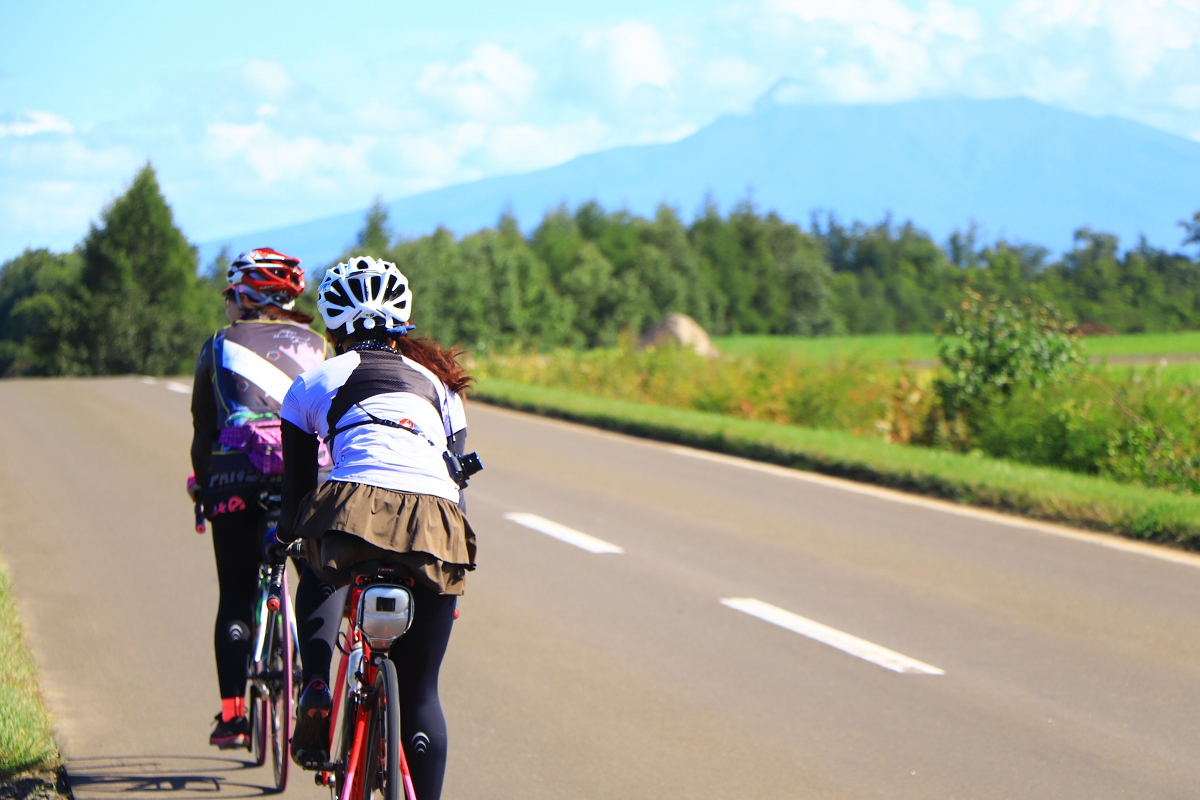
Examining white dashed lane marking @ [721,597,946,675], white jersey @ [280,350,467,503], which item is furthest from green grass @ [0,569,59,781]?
white dashed lane marking @ [721,597,946,675]

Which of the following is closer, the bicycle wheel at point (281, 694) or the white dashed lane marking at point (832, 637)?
the bicycle wheel at point (281, 694)

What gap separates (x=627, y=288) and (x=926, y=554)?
242 feet

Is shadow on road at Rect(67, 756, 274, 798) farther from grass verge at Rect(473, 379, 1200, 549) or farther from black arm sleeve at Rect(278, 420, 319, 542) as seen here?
grass verge at Rect(473, 379, 1200, 549)

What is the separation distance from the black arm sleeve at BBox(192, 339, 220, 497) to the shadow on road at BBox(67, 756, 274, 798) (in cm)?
107

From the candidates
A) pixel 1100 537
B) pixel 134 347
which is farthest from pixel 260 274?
pixel 134 347

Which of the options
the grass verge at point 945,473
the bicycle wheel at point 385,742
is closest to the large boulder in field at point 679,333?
the grass verge at point 945,473

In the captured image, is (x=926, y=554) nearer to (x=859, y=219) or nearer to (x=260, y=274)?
(x=260, y=274)

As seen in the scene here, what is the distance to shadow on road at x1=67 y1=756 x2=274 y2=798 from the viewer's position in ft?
13.9

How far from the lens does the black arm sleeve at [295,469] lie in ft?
10.7

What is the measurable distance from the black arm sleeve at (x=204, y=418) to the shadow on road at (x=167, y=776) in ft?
3.50

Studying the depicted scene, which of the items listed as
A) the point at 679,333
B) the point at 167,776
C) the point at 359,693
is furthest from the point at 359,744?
the point at 679,333

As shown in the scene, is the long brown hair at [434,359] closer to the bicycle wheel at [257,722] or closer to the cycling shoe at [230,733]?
the bicycle wheel at [257,722]

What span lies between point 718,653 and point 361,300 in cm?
349

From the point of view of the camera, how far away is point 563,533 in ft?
31.2
